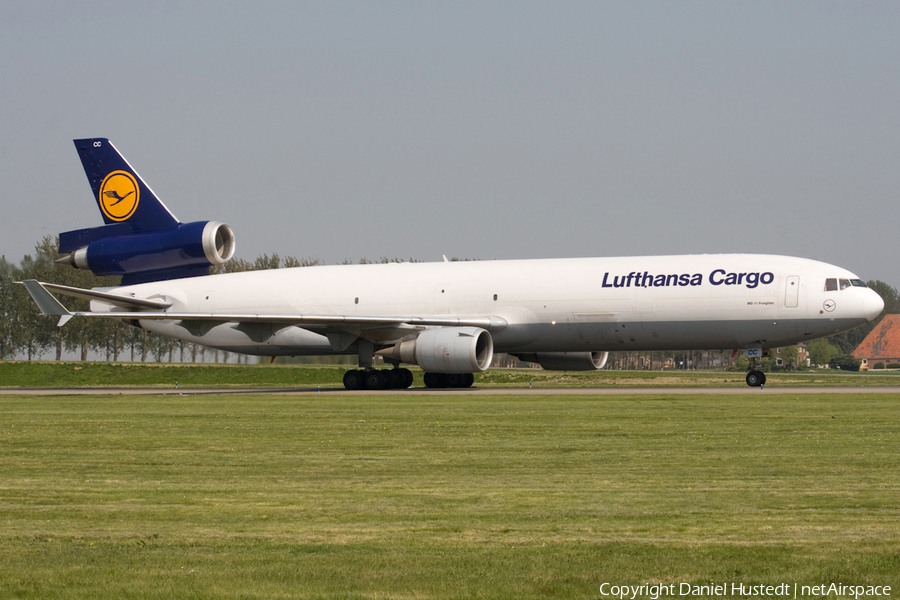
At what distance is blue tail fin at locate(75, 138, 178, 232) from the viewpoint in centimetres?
4000

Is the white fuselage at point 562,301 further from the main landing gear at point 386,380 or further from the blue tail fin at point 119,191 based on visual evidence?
the blue tail fin at point 119,191

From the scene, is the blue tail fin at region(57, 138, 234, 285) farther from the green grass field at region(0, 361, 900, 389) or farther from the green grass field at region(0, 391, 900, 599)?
the green grass field at region(0, 391, 900, 599)

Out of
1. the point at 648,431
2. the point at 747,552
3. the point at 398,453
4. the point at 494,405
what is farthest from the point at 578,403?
the point at 747,552

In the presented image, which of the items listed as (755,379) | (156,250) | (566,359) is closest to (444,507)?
(755,379)

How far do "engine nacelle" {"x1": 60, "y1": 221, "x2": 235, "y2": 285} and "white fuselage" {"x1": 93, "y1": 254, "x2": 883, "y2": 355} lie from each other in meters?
0.89

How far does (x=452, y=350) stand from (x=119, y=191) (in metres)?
16.0

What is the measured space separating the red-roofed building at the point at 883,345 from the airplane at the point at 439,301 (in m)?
91.6

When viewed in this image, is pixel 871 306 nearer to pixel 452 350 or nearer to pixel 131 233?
pixel 452 350

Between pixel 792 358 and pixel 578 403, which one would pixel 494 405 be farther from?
pixel 792 358

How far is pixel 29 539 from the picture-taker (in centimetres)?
835

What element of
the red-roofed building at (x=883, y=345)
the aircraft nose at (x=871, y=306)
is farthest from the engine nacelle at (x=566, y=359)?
the red-roofed building at (x=883, y=345)

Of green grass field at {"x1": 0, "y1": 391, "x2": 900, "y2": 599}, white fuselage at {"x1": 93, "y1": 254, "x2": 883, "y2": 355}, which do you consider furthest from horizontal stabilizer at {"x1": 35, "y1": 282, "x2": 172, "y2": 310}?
green grass field at {"x1": 0, "y1": 391, "x2": 900, "y2": 599}

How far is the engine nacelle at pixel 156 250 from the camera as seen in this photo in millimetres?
39750

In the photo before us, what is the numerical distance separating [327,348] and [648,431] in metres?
21.6
